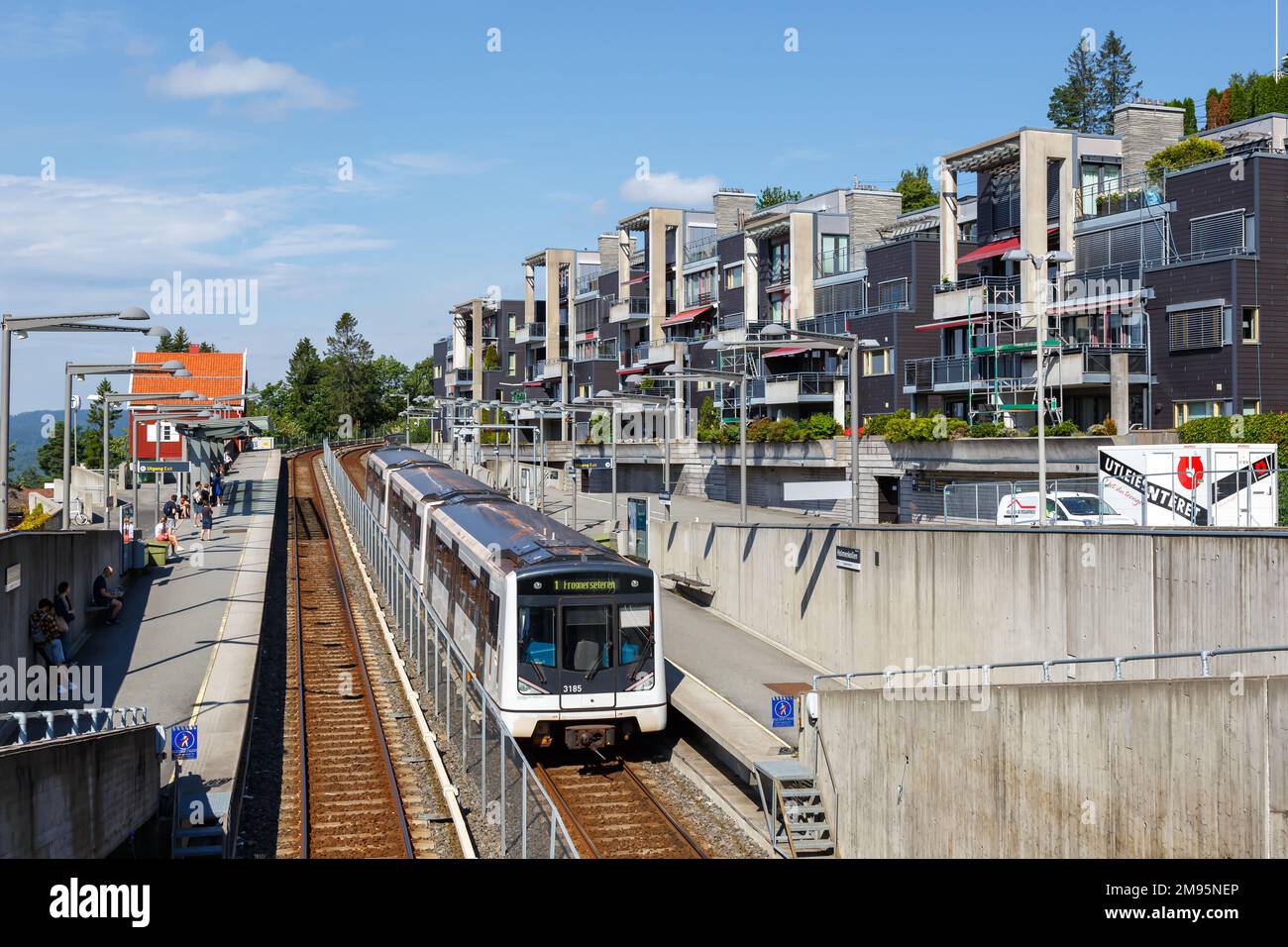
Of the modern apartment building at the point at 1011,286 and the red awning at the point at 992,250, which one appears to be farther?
the red awning at the point at 992,250

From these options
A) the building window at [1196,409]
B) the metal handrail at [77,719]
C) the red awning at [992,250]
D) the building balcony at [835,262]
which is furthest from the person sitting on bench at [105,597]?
the building balcony at [835,262]

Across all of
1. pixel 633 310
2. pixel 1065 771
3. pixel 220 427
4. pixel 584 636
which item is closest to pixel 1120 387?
pixel 584 636

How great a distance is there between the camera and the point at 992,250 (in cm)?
4453

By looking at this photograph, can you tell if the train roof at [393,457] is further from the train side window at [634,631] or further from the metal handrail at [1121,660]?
the metal handrail at [1121,660]

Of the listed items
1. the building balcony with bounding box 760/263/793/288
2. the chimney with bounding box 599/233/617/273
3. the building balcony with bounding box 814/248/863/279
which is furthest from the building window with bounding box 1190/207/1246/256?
the chimney with bounding box 599/233/617/273

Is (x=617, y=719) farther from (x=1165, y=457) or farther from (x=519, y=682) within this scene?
(x=1165, y=457)

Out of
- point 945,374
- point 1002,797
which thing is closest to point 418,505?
point 1002,797

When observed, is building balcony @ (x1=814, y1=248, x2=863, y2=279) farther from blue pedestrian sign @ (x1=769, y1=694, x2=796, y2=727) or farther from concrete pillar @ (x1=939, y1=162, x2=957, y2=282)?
blue pedestrian sign @ (x1=769, y1=694, x2=796, y2=727)

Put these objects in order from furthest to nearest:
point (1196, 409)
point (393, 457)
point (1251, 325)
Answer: point (393, 457)
point (1196, 409)
point (1251, 325)

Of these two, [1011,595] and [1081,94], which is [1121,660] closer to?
[1011,595]

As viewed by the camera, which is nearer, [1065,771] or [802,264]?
[1065,771]

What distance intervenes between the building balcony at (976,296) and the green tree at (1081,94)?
6125 centimetres

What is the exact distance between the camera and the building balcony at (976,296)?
4244cm

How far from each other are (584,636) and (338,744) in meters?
4.86
